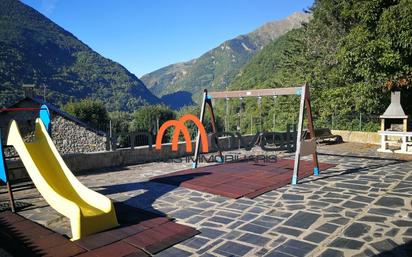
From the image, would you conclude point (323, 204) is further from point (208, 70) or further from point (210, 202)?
point (208, 70)

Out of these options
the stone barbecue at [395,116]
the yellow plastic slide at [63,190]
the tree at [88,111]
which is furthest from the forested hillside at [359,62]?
the tree at [88,111]

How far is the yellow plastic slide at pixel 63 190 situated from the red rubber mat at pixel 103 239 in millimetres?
188

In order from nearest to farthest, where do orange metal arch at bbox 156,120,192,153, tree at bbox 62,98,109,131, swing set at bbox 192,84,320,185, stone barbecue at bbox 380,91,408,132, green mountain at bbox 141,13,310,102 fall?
swing set at bbox 192,84,320,185 < orange metal arch at bbox 156,120,192,153 < stone barbecue at bbox 380,91,408,132 < tree at bbox 62,98,109,131 < green mountain at bbox 141,13,310,102

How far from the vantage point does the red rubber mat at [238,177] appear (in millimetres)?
7395

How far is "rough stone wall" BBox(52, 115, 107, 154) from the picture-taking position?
29922 mm

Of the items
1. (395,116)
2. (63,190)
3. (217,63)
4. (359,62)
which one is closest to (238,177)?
(63,190)

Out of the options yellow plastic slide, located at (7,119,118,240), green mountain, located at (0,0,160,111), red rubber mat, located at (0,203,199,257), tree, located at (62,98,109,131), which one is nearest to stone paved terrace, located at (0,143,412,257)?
red rubber mat, located at (0,203,199,257)

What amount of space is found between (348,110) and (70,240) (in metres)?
16.8

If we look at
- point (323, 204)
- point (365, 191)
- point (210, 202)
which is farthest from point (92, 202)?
point (365, 191)

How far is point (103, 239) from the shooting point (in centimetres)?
466

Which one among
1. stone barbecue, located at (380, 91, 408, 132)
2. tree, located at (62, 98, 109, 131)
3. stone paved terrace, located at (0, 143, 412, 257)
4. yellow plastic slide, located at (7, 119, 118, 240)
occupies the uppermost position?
tree, located at (62, 98, 109, 131)

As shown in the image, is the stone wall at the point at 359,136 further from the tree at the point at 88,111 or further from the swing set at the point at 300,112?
the tree at the point at 88,111

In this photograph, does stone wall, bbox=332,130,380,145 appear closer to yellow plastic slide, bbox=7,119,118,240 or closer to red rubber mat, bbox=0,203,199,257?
red rubber mat, bbox=0,203,199,257

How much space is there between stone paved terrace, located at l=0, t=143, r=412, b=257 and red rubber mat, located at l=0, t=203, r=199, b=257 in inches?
9.0
